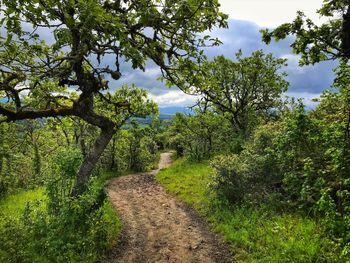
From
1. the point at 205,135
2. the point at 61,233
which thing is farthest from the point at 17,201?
the point at 205,135

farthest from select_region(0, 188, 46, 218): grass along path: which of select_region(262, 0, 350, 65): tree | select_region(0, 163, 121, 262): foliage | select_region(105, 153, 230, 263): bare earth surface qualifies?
select_region(262, 0, 350, 65): tree

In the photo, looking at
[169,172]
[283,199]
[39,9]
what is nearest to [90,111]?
[39,9]

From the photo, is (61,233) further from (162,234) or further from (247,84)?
(247,84)

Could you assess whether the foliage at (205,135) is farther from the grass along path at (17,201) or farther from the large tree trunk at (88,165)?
the large tree trunk at (88,165)

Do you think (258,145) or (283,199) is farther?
(258,145)

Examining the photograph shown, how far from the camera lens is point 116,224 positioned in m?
15.7

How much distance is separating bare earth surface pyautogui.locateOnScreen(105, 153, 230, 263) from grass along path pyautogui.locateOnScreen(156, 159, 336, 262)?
61 cm

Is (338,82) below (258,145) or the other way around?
the other way around

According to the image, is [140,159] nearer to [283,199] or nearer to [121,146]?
[121,146]

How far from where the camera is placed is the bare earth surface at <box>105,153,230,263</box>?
12445 millimetres

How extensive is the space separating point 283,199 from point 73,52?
10.6m

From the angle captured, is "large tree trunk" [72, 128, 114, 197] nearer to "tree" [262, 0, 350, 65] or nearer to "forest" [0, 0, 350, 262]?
"forest" [0, 0, 350, 262]

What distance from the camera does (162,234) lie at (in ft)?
49.0

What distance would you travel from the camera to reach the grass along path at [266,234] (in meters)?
10.2
